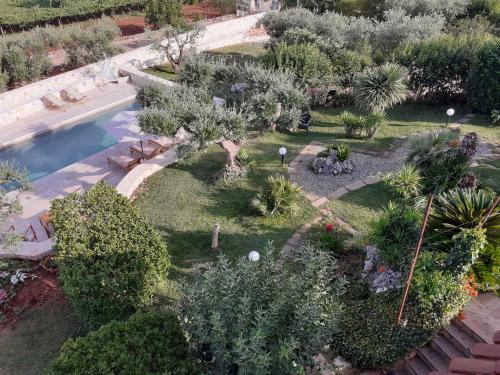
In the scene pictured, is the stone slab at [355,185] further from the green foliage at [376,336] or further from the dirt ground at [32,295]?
the dirt ground at [32,295]

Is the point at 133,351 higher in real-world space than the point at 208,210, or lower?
higher

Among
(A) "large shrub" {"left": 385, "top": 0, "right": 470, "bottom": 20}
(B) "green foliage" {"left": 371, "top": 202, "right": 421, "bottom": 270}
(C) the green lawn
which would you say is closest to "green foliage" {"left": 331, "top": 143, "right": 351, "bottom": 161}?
(C) the green lawn

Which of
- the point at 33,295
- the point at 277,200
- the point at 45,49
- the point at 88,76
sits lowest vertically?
the point at 33,295

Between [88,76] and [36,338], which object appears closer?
[36,338]

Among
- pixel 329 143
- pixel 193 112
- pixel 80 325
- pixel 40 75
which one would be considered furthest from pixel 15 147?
pixel 329 143

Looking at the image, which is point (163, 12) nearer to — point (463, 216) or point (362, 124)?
point (362, 124)

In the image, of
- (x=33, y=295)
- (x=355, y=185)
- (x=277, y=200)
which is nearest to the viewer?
(x=33, y=295)

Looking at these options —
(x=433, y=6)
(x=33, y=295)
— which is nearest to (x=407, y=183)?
(x=33, y=295)
